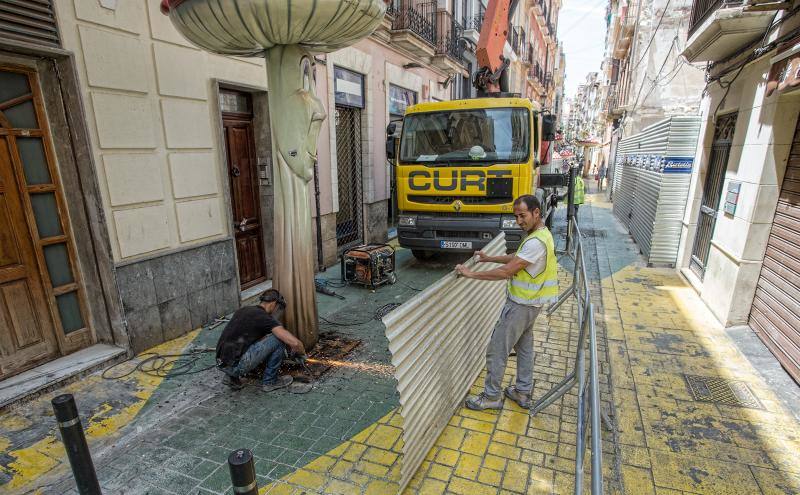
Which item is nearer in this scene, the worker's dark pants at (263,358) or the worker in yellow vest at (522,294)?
the worker in yellow vest at (522,294)

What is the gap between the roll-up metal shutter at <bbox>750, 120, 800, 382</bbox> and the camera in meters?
4.11

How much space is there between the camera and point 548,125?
24.8 feet

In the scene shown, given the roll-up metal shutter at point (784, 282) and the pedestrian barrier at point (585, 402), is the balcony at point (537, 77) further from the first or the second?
the pedestrian barrier at point (585, 402)

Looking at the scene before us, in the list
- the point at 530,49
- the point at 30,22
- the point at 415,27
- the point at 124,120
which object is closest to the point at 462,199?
the point at 124,120

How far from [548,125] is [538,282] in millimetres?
5105

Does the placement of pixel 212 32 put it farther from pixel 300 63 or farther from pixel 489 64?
pixel 489 64

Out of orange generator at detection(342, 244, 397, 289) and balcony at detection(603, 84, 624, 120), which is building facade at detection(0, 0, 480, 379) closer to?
orange generator at detection(342, 244, 397, 289)

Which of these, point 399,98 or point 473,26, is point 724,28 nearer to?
point 399,98

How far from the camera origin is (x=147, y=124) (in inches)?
180

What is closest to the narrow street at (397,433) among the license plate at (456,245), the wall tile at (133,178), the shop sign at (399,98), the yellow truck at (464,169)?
the wall tile at (133,178)

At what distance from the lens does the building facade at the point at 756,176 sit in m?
4.29

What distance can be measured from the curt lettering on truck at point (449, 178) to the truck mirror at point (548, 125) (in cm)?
150

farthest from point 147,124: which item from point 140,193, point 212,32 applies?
point 212,32

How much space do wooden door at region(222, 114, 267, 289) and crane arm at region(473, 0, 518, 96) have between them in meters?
5.24
